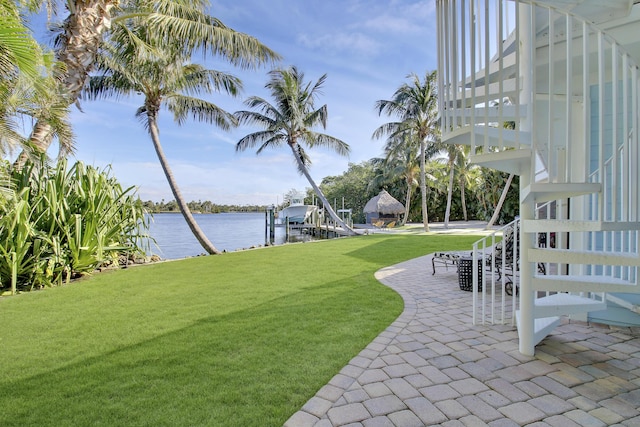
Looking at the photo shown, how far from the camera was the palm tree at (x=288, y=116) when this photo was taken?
Answer: 16672 millimetres

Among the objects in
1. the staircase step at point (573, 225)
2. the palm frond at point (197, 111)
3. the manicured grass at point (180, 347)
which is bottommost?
the manicured grass at point (180, 347)

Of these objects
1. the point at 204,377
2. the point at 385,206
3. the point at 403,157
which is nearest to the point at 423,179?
the point at 403,157

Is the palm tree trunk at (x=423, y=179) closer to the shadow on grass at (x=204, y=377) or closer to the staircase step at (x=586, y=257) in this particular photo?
the shadow on grass at (x=204, y=377)

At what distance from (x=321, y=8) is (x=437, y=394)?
34.2 feet

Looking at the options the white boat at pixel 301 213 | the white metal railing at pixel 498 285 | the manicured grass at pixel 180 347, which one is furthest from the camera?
the white boat at pixel 301 213

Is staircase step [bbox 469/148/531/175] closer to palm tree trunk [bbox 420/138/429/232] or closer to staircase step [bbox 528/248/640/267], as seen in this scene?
staircase step [bbox 528/248/640/267]

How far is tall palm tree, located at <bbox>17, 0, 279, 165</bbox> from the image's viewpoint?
22.0 ft

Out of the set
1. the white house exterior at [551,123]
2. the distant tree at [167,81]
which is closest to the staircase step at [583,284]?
the white house exterior at [551,123]

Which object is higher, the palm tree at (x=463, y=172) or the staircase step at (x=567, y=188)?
the palm tree at (x=463, y=172)

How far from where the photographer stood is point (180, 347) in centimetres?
322

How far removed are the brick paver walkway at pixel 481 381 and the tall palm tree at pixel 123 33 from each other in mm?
6049

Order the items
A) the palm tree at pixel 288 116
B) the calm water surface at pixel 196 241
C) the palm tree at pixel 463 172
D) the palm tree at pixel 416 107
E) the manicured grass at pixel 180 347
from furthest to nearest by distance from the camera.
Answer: the palm tree at pixel 463 172 < the palm tree at pixel 416 107 < the palm tree at pixel 288 116 < the calm water surface at pixel 196 241 < the manicured grass at pixel 180 347

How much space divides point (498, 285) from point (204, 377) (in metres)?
5.33

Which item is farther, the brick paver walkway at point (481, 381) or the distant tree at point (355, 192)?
the distant tree at point (355, 192)
